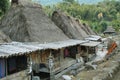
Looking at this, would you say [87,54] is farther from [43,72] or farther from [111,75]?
[43,72]

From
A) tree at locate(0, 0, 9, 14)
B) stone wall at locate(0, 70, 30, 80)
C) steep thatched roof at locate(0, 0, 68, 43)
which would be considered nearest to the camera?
Result: stone wall at locate(0, 70, 30, 80)

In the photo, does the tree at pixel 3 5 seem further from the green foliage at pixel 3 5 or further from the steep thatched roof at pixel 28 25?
the steep thatched roof at pixel 28 25

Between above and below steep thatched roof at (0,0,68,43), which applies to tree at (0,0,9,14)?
above

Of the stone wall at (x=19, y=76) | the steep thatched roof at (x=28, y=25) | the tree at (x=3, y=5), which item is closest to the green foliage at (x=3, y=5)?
the tree at (x=3, y=5)

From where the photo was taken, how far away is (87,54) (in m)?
23.2

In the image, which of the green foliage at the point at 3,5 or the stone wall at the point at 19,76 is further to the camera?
the green foliage at the point at 3,5

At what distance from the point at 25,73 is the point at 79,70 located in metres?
7.72

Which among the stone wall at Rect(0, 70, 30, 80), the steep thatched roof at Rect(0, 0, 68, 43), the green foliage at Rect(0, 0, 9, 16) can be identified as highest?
the green foliage at Rect(0, 0, 9, 16)

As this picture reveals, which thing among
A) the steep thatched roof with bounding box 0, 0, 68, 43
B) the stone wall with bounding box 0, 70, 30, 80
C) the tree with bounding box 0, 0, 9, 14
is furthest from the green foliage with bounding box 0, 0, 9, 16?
the stone wall with bounding box 0, 70, 30, 80

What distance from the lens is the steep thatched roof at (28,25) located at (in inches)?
633

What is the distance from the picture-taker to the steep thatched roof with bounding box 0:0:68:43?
52.8 ft

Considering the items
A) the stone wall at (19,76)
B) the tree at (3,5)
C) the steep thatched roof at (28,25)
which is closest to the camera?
the stone wall at (19,76)

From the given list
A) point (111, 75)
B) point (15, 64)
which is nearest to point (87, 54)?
point (111, 75)

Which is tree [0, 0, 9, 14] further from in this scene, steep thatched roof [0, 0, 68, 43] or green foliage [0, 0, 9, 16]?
steep thatched roof [0, 0, 68, 43]
